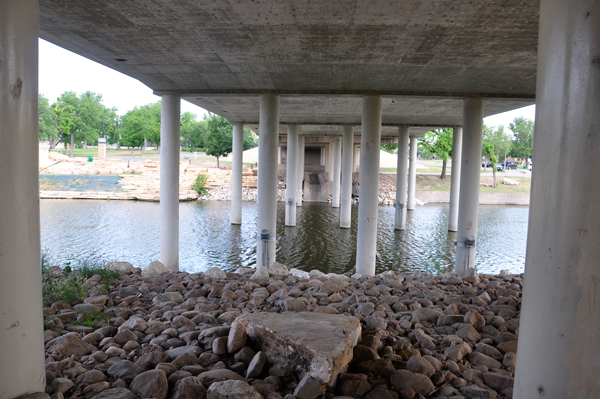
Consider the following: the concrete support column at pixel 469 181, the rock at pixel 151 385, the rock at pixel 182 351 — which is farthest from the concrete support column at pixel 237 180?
the rock at pixel 151 385

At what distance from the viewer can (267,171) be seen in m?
15.5

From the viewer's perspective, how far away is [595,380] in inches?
120

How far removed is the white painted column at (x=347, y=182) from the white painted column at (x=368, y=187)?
1106 cm

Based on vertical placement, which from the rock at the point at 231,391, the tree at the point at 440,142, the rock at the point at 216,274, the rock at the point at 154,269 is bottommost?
the rock at the point at 154,269

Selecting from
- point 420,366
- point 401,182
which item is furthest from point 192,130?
point 420,366

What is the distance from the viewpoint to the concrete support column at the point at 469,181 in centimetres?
1495

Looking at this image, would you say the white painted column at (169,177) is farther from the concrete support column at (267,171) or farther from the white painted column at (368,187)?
the white painted column at (368,187)

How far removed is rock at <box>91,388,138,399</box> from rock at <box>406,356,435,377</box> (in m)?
2.82

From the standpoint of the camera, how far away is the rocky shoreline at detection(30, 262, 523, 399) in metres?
3.98

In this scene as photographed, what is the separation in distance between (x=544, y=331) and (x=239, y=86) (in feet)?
41.8

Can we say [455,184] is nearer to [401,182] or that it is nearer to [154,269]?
[401,182]

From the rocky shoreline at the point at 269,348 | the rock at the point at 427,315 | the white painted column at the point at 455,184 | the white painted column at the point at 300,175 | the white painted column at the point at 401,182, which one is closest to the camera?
the rocky shoreline at the point at 269,348

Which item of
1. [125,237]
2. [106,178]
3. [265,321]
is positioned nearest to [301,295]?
[265,321]

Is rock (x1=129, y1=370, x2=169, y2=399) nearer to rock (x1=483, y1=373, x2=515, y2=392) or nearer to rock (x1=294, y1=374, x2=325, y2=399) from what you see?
rock (x1=294, y1=374, x2=325, y2=399)
